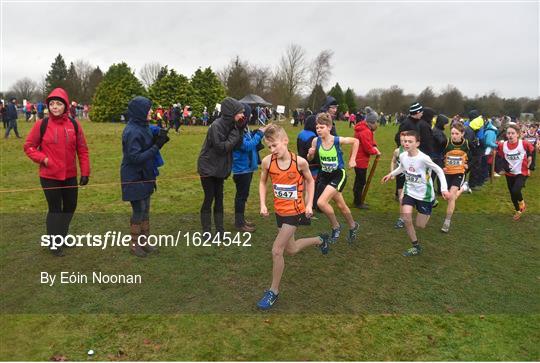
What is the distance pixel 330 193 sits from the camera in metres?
5.99

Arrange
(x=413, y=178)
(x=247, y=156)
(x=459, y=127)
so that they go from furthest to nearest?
1. (x=459, y=127)
2. (x=247, y=156)
3. (x=413, y=178)

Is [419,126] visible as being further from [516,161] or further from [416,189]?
[416,189]

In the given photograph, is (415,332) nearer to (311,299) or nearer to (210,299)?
(311,299)

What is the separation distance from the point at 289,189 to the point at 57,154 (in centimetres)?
325

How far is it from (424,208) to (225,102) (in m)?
3.44

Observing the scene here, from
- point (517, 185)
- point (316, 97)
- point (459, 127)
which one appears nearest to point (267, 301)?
point (459, 127)

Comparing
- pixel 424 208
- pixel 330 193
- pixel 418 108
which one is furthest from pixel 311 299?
pixel 418 108

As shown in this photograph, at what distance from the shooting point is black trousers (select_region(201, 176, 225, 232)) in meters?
6.12

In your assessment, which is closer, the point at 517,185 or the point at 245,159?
the point at 245,159

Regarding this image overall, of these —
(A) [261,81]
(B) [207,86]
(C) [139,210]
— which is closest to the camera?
(C) [139,210]

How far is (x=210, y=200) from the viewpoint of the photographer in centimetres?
625

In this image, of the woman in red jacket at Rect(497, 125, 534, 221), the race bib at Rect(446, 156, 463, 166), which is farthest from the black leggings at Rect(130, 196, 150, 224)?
the woman in red jacket at Rect(497, 125, 534, 221)

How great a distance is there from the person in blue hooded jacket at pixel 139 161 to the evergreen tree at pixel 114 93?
38.3 m

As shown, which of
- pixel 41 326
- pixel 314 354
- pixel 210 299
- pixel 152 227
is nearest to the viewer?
pixel 314 354
